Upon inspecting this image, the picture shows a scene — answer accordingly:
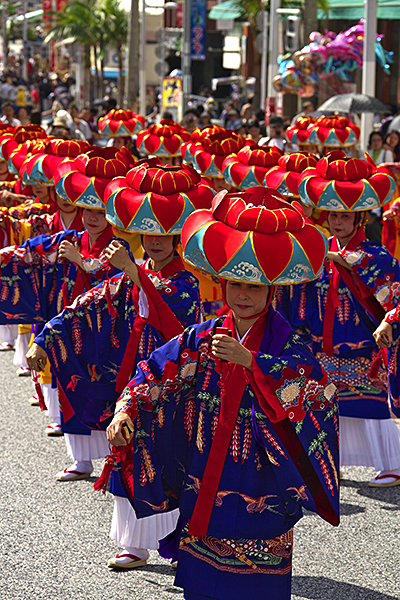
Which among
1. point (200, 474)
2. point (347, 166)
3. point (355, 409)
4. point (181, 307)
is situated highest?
point (347, 166)

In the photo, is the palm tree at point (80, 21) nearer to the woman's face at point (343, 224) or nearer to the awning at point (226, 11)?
the awning at point (226, 11)

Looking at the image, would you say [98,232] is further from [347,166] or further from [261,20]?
[261,20]

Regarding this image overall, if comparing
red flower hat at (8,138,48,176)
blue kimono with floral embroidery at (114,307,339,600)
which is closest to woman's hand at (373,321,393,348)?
blue kimono with floral embroidery at (114,307,339,600)

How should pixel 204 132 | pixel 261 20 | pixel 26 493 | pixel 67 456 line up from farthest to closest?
pixel 261 20
pixel 204 132
pixel 67 456
pixel 26 493

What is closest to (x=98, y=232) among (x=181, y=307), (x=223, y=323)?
(x=181, y=307)

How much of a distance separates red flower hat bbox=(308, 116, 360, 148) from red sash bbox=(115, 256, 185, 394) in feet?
19.0

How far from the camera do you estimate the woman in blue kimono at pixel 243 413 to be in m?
3.22

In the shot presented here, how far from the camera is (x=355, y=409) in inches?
214

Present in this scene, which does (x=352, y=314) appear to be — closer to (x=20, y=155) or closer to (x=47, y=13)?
(x=20, y=155)

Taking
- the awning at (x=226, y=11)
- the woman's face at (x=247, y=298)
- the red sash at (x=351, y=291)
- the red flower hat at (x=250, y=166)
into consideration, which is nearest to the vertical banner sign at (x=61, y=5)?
the awning at (x=226, y=11)

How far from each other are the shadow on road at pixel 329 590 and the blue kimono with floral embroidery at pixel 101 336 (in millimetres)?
1299

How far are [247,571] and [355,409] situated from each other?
221cm

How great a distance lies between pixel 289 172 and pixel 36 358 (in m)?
3.24

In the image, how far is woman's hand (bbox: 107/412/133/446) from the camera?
332cm
